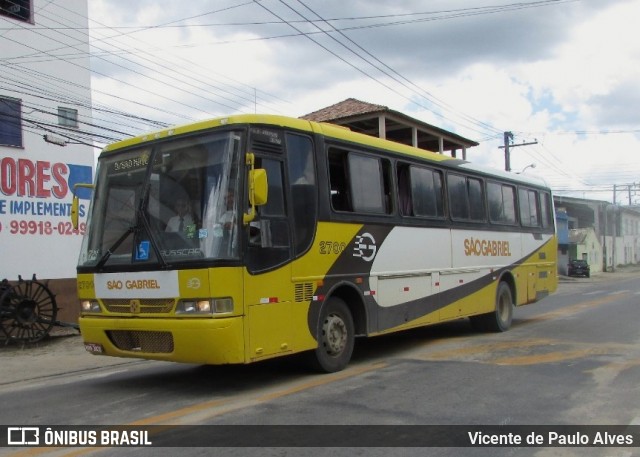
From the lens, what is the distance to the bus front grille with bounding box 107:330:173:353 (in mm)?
6656

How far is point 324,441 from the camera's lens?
16.5 ft

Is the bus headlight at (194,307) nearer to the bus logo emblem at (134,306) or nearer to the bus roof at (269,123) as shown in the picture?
the bus logo emblem at (134,306)

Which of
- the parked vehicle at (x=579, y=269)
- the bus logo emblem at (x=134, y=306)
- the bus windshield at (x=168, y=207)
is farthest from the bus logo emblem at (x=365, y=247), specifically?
the parked vehicle at (x=579, y=269)

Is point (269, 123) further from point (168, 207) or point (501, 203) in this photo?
point (501, 203)

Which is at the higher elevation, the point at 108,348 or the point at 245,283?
the point at 245,283

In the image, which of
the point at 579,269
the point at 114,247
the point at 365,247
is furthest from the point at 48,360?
the point at 579,269

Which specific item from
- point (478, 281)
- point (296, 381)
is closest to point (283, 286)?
point (296, 381)

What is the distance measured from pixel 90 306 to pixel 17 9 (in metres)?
13.9

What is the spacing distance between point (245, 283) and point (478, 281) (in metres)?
6.51

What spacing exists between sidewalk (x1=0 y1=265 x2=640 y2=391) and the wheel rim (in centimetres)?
402

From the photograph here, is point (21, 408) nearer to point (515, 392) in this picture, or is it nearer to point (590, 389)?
point (515, 392)

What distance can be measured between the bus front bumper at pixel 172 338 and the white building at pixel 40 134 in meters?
10.4

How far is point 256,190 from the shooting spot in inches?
251

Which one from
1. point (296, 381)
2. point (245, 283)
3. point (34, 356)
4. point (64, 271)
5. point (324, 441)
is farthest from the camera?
point (64, 271)
